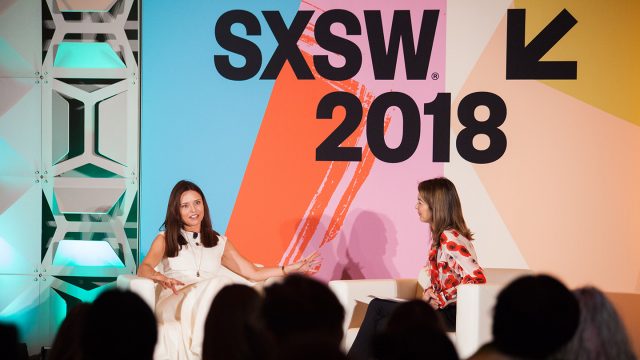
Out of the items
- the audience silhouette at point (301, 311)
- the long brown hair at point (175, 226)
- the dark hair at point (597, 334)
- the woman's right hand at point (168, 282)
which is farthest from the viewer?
the long brown hair at point (175, 226)

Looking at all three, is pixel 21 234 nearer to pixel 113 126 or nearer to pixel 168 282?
pixel 113 126

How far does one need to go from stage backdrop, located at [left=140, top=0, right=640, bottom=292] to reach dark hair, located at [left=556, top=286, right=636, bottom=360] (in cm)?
341

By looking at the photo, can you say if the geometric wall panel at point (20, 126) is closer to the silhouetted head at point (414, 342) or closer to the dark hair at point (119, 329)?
the dark hair at point (119, 329)

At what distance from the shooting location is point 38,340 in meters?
5.68

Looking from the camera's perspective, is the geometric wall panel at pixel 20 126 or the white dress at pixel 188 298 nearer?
the white dress at pixel 188 298

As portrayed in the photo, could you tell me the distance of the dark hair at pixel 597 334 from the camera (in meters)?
1.94

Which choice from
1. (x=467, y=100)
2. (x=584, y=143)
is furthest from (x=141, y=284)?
(x=584, y=143)

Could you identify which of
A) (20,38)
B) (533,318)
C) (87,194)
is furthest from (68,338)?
(20,38)

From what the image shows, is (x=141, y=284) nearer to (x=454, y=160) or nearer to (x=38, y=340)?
(x=38, y=340)

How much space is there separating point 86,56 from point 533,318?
4684 mm

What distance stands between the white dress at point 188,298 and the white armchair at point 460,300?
0.75 metres

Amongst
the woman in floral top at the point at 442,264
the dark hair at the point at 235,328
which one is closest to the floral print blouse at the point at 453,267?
the woman in floral top at the point at 442,264

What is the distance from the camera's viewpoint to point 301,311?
1729 millimetres

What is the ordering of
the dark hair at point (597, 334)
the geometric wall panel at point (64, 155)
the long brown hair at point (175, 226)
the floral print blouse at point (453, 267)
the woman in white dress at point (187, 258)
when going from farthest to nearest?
the geometric wall panel at point (64, 155)
the long brown hair at point (175, 226)
the woman in white dress at point (187, 258)
the floral print blouse at point (453, 267)
the dark hair at point (597, 334)
